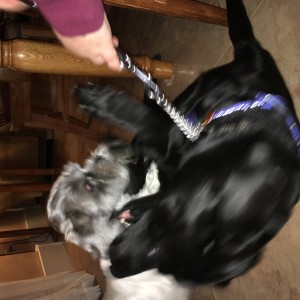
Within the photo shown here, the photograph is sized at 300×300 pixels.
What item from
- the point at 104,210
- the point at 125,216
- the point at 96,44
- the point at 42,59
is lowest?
the point at 104,210

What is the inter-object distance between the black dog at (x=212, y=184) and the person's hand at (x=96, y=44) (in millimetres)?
170

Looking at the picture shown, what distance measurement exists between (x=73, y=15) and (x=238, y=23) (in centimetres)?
93

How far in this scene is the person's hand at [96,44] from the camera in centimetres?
64

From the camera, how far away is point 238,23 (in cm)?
136

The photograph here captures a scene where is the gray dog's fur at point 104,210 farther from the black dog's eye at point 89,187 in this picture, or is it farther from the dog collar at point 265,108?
the dog collar at point 265,108

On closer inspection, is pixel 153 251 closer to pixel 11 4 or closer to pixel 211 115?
pixel 211 115

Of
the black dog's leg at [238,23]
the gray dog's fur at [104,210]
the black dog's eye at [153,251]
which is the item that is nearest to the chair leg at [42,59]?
the gray dog's fur at [104,210]

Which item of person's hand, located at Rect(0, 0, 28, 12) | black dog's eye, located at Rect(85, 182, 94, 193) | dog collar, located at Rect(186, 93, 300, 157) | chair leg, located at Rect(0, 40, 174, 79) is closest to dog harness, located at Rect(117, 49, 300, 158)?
dog collar, located at Rect(186, 93, 300, 157)

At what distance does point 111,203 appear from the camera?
108cm

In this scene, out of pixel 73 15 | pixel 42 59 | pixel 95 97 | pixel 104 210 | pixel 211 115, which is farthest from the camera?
pixel 42 59

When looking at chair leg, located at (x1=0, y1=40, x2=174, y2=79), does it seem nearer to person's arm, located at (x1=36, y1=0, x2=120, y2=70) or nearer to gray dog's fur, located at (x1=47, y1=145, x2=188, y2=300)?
gray dog's fur, located at (x1=47, y1=145, x2=188, y2=300)

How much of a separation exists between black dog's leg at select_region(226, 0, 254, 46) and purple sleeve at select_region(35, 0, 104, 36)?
820mm

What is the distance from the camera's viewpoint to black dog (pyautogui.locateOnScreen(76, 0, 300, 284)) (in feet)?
2.40

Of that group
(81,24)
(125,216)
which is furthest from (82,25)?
(125,216)
